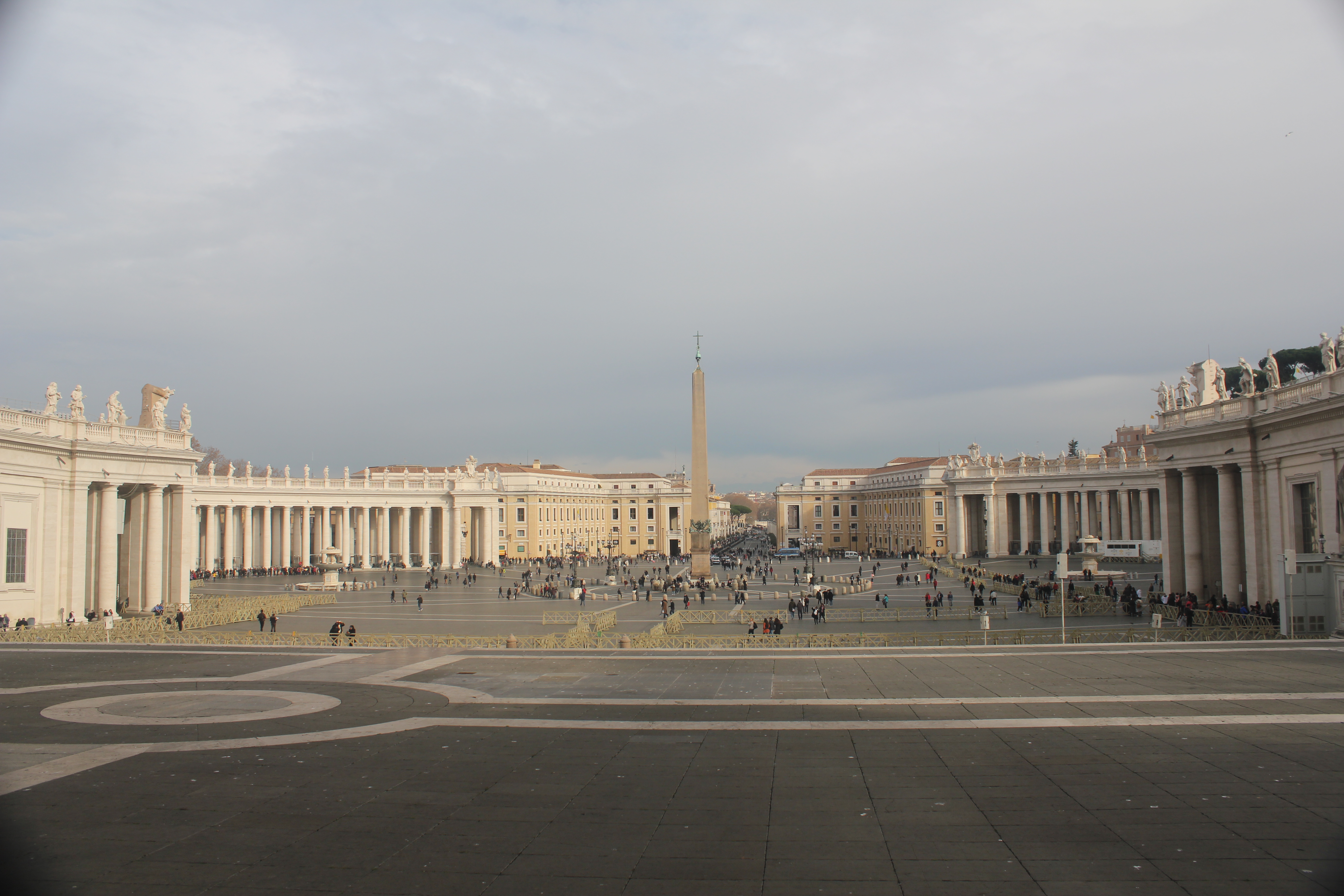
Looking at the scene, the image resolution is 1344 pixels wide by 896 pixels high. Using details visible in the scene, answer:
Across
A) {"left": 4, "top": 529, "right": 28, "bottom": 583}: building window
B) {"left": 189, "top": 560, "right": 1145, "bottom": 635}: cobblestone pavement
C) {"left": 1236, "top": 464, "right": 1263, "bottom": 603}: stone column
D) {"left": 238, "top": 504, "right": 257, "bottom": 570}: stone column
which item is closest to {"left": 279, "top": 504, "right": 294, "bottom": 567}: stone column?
{"left": 238, "top": 504, "right": 257, "bottom": 570}: stone column

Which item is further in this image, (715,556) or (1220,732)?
(715,556)

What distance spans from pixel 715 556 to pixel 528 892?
10635cm

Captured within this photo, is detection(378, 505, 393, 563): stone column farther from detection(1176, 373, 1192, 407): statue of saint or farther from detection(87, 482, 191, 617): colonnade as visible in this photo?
detection(1176, 373, 1192, 407): statue of saint

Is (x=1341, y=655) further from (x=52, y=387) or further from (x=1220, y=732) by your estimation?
(x=52, y=387)

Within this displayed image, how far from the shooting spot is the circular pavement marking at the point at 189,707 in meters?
16.1

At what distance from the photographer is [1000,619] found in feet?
125

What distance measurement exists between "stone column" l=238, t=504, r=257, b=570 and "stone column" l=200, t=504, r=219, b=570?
8.50 ft

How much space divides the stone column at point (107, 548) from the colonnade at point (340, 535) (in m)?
41.6

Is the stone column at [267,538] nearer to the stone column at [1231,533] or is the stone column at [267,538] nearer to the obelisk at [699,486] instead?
the obelisk at [699,486]

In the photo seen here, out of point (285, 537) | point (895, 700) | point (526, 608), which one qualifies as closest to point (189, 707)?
point (895, 700)

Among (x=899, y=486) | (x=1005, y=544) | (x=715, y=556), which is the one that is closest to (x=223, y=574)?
(x=715, y=556)

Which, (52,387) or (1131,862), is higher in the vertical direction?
(52,387)

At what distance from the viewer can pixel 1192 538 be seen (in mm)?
39438

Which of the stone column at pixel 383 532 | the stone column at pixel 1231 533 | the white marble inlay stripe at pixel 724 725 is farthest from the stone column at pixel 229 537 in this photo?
the stone column at pixel 1231 533
